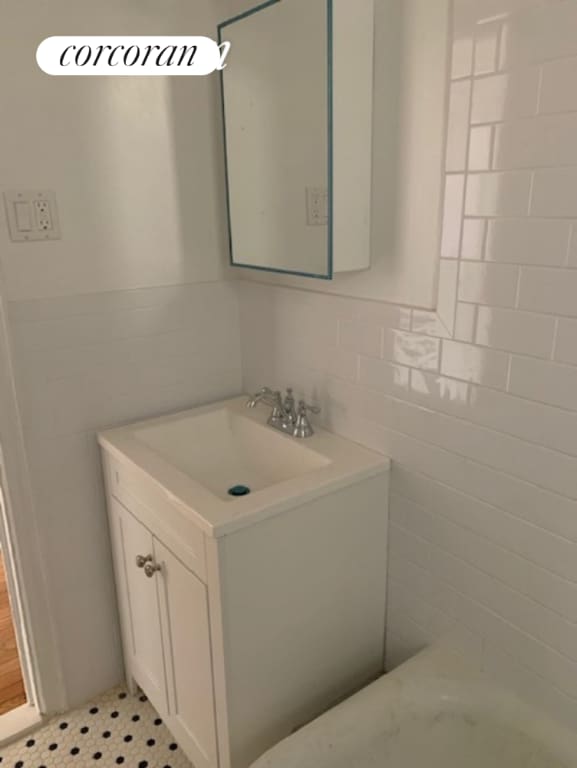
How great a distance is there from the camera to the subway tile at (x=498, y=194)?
3.55 feet

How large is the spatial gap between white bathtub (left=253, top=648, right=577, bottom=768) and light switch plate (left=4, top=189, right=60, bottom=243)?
132 centimetres

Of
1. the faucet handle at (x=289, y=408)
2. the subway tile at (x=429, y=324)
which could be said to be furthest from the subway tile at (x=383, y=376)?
the faucet handle at (x=289, y=408)

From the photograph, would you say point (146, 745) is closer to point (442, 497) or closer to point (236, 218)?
point (442, 497)

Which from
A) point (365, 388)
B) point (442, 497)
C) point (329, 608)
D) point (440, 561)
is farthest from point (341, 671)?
point (365, 388)

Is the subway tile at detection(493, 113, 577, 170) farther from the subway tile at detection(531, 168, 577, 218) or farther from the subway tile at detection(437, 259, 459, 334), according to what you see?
the subway tile at detection(437, 259, 459, 334)

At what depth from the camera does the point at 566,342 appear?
1.07 meters

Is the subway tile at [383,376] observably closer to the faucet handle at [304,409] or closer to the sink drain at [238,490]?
the faucet handle at [304,409]

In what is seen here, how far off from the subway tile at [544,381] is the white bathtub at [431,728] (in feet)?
2.25

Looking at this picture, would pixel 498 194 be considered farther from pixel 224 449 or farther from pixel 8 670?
pixel 8 670

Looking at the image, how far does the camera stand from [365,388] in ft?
5.01

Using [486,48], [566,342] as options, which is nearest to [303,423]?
[566,342]

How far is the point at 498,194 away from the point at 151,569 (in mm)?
1175

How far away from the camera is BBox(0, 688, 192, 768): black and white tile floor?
1.67 m

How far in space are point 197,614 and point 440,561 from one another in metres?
0.59
